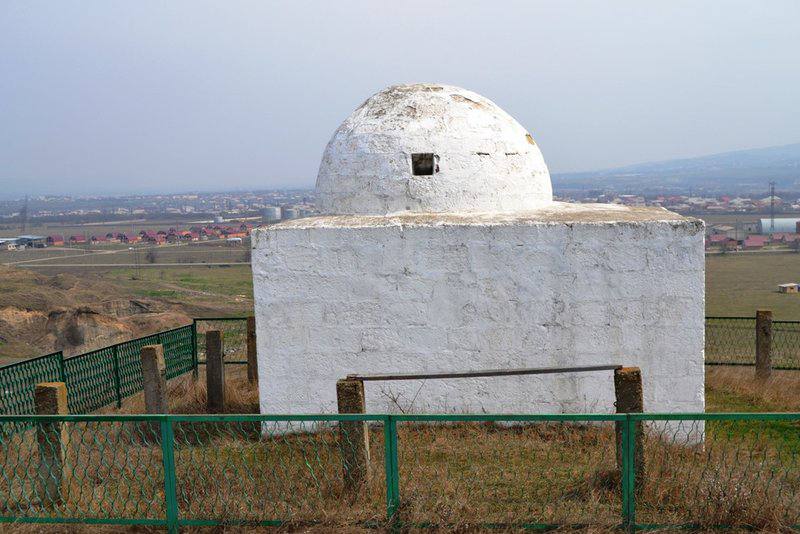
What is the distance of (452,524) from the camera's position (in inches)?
191

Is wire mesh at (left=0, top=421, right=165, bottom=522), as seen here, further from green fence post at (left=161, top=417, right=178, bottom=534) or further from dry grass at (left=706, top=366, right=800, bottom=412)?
dry grass at (left=706, top=366, right=800, bottom=412)

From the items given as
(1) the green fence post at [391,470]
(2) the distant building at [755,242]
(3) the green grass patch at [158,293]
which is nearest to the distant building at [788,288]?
(2) the distant building at [755,242]

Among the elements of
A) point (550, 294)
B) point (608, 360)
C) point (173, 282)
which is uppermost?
point (550, 294)

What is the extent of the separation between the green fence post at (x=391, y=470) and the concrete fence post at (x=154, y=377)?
3728 mm

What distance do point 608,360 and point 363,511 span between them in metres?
3.19

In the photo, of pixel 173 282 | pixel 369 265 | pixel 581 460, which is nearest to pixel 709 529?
pixel 581 460

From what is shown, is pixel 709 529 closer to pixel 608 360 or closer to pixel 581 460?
pixel 581 460

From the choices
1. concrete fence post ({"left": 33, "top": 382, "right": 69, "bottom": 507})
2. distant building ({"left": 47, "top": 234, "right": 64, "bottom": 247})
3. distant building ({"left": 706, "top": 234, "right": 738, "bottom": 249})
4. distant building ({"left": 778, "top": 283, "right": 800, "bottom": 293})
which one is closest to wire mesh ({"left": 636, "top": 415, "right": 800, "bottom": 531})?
concrete fence post ({"left": 33, "top": 382, "right": 69, "bottom": 507})

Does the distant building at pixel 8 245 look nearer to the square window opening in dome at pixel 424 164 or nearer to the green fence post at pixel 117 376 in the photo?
the green fence post at pixel 117 376

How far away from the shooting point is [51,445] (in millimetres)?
5355

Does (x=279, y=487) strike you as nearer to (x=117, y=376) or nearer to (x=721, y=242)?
(x=117, y=376)

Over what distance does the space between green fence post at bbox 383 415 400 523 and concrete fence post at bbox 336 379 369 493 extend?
44 cm

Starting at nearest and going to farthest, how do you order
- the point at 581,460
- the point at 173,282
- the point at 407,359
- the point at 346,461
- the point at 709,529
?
the point at 709,529, the point at 346,461, the point at 581,460, the point at 407,359, the point at 173,282

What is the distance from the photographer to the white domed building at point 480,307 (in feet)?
23.2
